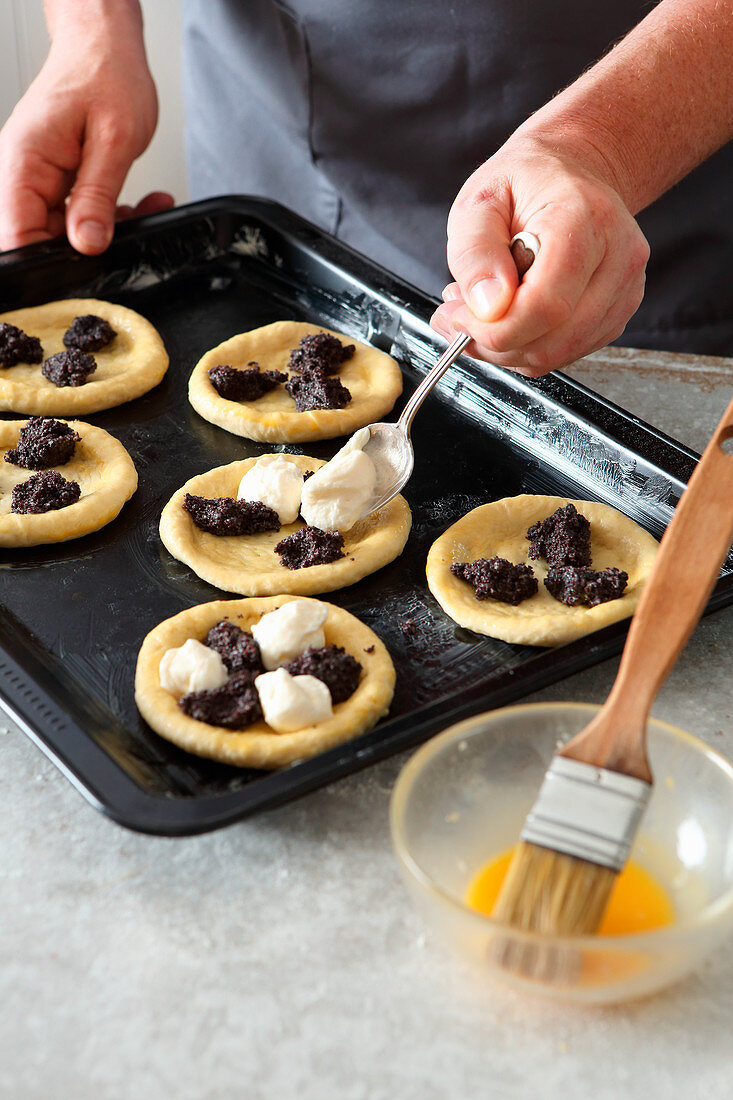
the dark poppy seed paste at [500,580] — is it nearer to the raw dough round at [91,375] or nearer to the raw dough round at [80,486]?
the raw dough round at [80,486]

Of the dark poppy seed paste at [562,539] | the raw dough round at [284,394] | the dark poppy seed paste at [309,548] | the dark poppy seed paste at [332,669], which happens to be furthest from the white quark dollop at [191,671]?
the raw dough round at [284,394]

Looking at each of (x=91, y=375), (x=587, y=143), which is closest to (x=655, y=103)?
(x=587, y=143)

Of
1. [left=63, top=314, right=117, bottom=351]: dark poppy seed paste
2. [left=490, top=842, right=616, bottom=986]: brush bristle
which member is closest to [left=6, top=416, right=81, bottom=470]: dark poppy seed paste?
[left=63, top=314, right=117, bottom=351]: dark poppy seed paste

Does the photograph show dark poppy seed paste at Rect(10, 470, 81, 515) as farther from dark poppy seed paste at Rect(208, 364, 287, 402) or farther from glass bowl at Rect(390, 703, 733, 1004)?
A: glass bowl at Rect(390, 703, 733, 1004)

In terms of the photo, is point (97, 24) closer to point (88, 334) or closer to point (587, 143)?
point (88, 334)

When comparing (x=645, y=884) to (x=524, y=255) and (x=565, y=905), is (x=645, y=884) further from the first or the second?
(x=524, y=255)

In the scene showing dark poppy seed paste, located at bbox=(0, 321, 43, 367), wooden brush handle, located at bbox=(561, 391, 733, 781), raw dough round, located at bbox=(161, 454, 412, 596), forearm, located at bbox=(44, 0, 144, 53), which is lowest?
dark poppy seed paste, located at bbox=(0, 321, 43, 367)
